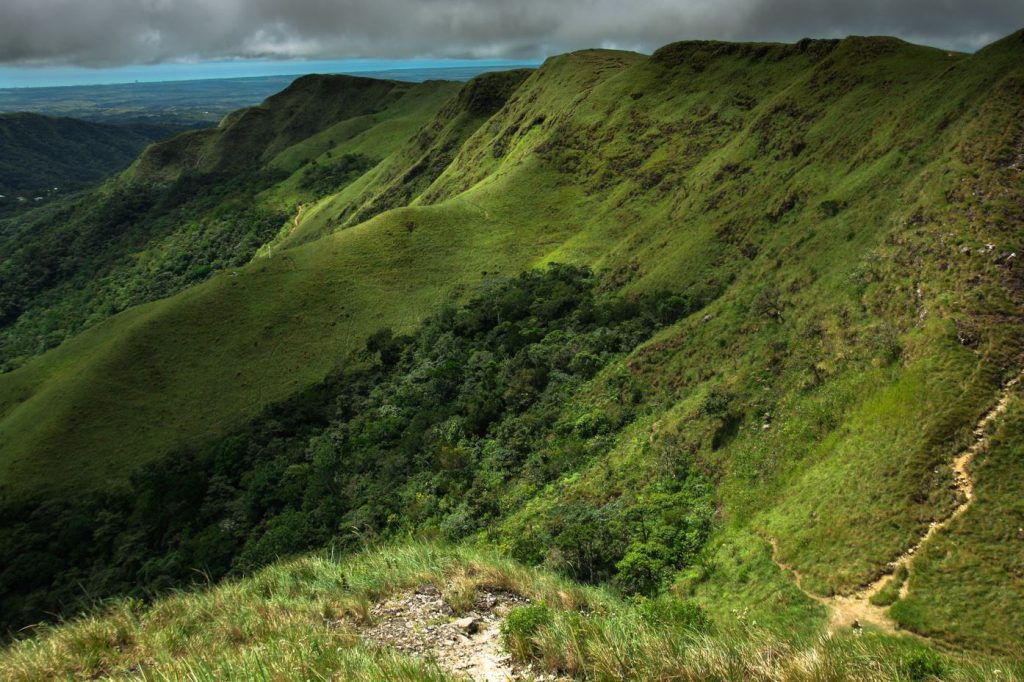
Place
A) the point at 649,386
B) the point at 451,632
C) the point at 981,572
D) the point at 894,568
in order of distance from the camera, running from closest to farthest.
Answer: the point at 451,632 < the point at 981,572 < the point at 894,568 < the point at 649,386

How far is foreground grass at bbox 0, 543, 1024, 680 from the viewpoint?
7.01 meters

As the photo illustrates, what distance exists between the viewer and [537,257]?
74750mm

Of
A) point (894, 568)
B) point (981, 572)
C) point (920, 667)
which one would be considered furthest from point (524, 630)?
point (981, 572)

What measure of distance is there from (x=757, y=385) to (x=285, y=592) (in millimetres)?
24927

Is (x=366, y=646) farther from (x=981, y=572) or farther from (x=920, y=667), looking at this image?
(x=981, y=572)

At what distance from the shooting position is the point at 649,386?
38031 mm

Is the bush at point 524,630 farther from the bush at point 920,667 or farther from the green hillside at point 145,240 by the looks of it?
the green hillside at point 145,240

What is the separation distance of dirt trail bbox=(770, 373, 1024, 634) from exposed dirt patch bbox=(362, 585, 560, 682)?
1062 cm

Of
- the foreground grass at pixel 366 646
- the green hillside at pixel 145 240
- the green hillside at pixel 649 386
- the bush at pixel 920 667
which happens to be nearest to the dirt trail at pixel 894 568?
the green hillside at pixel 649 386

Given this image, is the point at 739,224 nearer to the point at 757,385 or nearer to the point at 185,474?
the point at 757,385

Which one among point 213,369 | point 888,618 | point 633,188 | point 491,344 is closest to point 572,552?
point 888,618

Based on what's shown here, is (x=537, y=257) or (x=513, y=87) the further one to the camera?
(x=513, y=87)

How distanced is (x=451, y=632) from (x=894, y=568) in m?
14.6

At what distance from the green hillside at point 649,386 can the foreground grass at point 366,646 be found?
0.40ft
